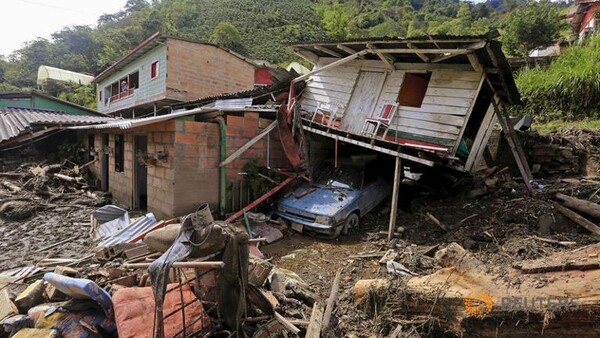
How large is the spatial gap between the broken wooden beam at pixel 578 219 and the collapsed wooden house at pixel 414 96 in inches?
69.8

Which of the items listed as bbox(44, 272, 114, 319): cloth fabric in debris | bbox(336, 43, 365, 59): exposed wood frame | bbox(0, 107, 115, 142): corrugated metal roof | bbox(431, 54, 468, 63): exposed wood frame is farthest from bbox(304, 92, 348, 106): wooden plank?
bbox(0, 107, 115, 142): corrugated metal roof

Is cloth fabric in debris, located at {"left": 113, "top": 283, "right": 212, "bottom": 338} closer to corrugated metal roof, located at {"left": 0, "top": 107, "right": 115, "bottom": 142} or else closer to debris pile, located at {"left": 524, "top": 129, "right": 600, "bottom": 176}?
debris pile, located at {"left": 524, "top": 129, "right": 600, "bottom": 176}

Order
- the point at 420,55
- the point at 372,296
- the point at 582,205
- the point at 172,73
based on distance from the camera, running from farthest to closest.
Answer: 1. the point at 172,73
2. the point at 420,55
3. the point at 582,205
4. the point at 372,296

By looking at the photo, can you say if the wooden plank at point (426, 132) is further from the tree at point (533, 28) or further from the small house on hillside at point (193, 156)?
the tree at point (533, 28)

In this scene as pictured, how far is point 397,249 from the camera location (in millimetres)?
6301

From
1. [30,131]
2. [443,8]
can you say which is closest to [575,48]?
[30,131]

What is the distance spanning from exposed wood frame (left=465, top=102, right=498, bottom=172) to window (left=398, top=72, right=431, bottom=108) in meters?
2.17

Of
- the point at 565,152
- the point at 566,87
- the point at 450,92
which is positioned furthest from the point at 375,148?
the point at 566,87

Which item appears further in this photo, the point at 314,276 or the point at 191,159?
the point at 191,159

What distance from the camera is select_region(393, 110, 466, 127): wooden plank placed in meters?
7.33

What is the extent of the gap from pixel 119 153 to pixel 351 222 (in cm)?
758

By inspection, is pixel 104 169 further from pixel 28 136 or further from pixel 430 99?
pixel 430 99

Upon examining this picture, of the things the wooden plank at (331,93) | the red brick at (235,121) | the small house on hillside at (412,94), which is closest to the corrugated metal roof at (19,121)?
the red brick at (235,121)

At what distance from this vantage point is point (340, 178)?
26.7 ft
